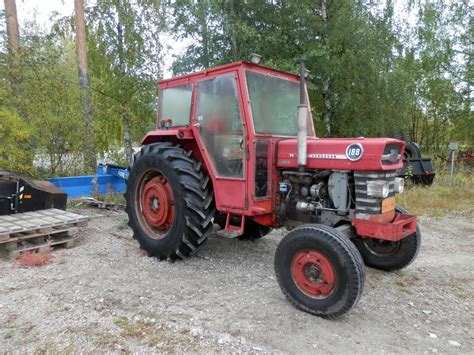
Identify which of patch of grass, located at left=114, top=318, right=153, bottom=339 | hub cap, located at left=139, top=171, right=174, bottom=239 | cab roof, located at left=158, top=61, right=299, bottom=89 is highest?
cab roof, located at left=158, top=61, right=299, bottom=89

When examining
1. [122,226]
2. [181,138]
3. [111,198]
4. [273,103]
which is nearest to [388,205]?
[273,103]

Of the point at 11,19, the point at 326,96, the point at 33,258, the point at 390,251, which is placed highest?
the point at 11,19

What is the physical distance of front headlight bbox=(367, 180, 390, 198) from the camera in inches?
120

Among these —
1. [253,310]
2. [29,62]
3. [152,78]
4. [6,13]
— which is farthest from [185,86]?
[6,13]

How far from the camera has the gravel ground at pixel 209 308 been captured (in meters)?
2.50

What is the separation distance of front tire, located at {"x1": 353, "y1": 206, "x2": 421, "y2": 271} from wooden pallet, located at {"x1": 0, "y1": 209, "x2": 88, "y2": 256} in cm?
355

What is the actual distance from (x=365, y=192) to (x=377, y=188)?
0.35 feet

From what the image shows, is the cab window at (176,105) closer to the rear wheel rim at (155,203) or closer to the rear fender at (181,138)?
the rear fender at (181,138)

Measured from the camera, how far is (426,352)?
2.44m

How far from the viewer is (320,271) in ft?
9.40

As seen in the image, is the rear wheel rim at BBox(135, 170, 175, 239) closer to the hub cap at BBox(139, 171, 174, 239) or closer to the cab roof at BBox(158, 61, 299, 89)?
the hub cap at BBox(139, 171, 174, 239)

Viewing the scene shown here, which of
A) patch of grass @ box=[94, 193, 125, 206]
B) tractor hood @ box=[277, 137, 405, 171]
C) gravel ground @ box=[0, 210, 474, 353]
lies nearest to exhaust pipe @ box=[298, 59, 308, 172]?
tractor hood @ box=[277, 137, 405, 171]

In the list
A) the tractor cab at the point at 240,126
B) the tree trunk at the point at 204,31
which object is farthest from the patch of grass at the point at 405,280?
the tree trunk at the point at 204,31

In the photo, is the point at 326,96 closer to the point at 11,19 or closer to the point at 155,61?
the point at 155,61
